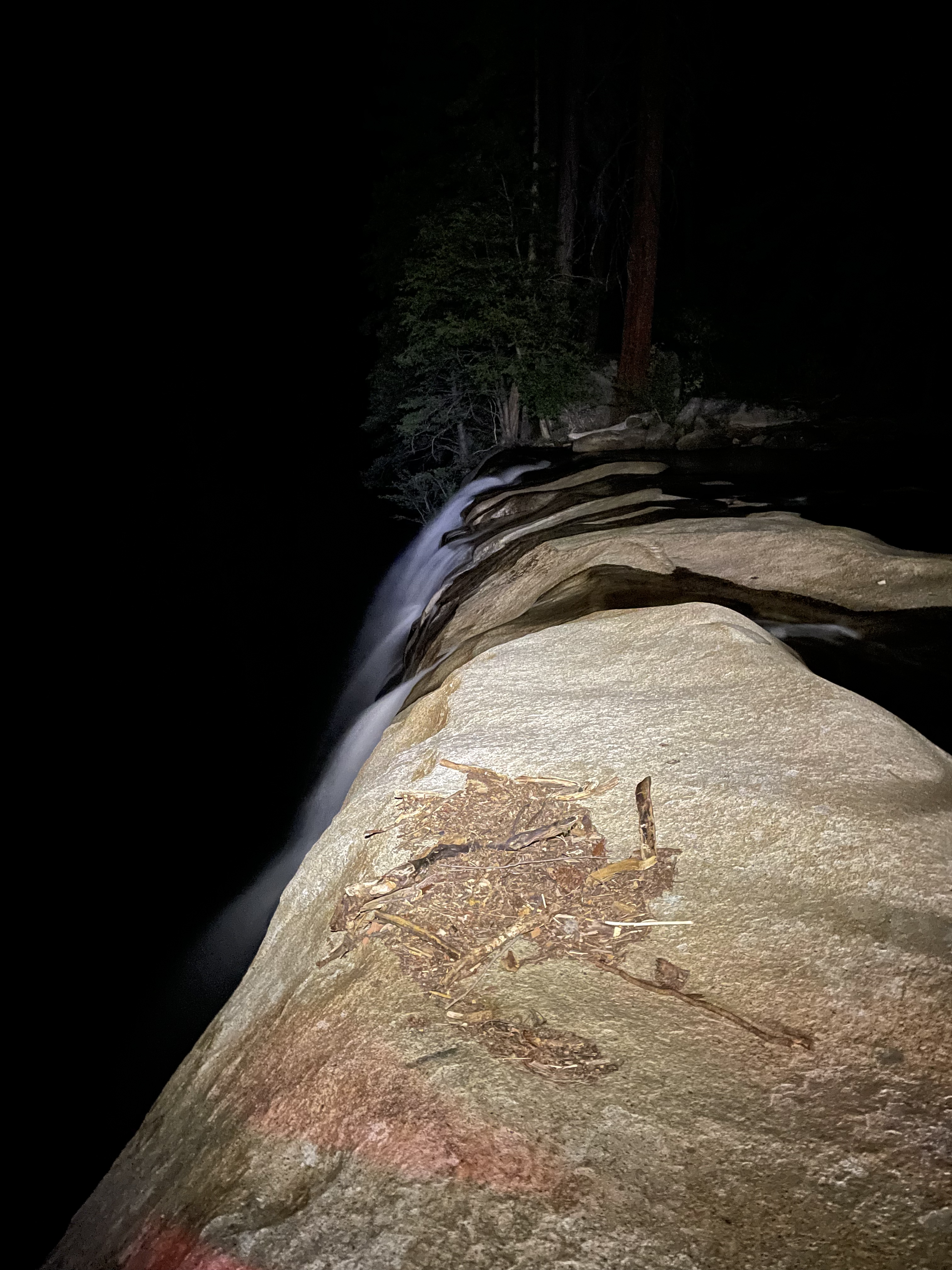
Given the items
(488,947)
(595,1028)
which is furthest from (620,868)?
(595,1028)

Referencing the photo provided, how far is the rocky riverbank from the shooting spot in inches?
59.0

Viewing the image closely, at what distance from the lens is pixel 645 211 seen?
1506cm

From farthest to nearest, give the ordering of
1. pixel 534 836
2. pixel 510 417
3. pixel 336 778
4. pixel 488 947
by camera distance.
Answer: pixel 510 417
pixel 336 778
pixel 534 836
pixel 488 947

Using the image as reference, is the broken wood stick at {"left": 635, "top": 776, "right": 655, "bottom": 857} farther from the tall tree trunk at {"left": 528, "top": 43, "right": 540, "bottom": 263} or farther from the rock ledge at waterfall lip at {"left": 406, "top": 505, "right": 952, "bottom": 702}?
the tall tree trunk at {"left": 528, "top": 43, "right": 540, "bottom": 263}

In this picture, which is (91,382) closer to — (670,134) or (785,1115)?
(670,134)

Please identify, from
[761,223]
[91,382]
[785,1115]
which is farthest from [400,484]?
[91,382]

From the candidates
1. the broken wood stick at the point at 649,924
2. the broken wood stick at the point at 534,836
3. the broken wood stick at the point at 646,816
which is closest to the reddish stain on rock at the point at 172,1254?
the broken wood stick at the point at 649,924

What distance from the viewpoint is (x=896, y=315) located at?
18.0 meters

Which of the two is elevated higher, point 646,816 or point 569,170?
point 569,170

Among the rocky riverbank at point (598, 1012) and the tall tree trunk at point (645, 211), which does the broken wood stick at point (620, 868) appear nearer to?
the rocky riverbank at point (598, 1012)

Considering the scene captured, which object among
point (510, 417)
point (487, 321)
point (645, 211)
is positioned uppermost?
point (645, 211)

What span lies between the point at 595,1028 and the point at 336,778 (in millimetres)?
5403

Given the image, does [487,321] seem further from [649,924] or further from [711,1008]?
[711,1008]

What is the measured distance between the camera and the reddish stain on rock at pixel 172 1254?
5.34 feet
